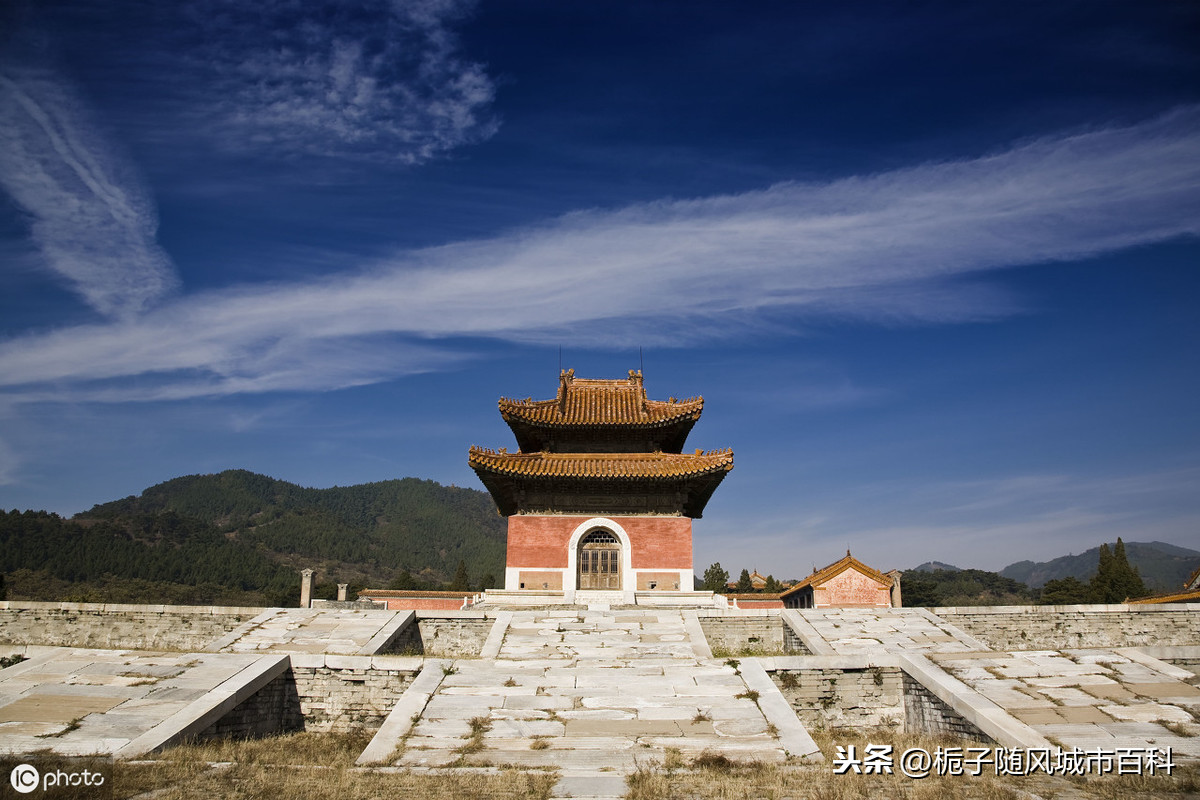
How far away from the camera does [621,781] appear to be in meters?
7.64

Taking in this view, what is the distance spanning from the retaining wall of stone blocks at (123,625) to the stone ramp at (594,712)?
22.0 feet

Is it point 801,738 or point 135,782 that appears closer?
point 135,782

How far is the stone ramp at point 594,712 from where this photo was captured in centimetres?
856

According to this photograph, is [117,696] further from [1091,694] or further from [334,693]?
[1091,694]

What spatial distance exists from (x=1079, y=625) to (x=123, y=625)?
1969 cm

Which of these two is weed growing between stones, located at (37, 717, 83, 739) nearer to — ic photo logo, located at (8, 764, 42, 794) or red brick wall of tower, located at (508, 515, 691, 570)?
ic photo logo, located at (8, 764, 42, 794)

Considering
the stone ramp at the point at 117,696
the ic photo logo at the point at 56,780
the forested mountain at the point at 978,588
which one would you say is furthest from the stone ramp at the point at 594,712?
the forested mountain at the point at 978,588

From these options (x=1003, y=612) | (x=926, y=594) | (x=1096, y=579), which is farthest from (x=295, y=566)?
(x=1003, y=612)

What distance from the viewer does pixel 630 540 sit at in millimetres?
21297

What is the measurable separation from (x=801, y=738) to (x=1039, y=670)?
463cm

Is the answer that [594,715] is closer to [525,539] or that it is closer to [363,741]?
[363,741]

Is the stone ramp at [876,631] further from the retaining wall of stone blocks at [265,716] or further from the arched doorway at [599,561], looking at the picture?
the retaining wall of stone blocks at [265,716]

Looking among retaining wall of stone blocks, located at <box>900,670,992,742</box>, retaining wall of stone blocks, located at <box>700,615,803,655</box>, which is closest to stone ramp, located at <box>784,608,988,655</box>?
retaining wall of stone blocks, located at <box>700,615,803,655</box>


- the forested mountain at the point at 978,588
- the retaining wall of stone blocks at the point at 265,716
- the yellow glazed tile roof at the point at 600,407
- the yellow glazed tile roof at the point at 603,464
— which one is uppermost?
the yellow glazed tile roof at the point at 600,407
